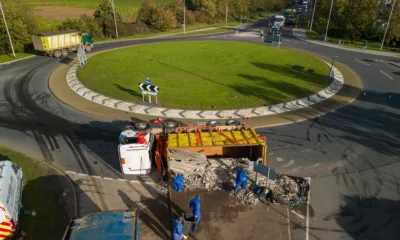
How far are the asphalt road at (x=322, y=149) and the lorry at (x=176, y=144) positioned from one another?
1.54 m

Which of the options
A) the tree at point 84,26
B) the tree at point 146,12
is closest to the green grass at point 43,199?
the tree at point 84,26

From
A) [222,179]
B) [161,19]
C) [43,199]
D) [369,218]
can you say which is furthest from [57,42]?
[369,218]

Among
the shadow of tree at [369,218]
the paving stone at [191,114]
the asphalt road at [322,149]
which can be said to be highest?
the paving stone at [191,114]

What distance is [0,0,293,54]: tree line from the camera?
39781 mm

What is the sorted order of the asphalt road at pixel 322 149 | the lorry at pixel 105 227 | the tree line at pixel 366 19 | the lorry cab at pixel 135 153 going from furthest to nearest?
the tree line at pixel 366 19 < the lorry cab at pixel 135 153 < the asphalt road at pixel 322 149 < the lorry at pixel 105 227

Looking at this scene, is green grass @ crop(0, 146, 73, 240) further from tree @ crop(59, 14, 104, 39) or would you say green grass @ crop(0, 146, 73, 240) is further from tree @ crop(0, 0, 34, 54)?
tree @ crop(59, 14, 104, 39)

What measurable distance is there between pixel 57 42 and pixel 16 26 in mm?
8128

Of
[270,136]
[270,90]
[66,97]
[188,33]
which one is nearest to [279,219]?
[270,136]

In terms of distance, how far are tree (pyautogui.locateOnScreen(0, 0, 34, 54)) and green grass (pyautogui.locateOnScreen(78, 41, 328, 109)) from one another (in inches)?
525

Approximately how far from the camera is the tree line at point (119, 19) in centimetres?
3978

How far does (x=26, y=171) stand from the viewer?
46.3ft

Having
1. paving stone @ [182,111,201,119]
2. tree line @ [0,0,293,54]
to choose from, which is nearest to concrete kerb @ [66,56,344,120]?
paving stone @ [182,111,201,119]

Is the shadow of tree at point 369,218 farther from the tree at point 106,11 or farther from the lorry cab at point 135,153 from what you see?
the tree at point 106,11

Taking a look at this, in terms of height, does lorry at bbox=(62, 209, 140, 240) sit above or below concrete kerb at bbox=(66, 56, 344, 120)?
above
